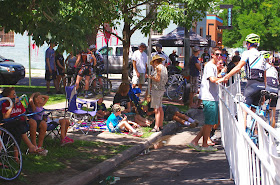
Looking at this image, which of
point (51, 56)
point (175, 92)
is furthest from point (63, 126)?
point (175, 92)

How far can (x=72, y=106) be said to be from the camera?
9.88m

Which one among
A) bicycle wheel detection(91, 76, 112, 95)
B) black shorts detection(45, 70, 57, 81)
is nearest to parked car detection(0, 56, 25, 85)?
black shorts detection(45, 70, 57, 81)

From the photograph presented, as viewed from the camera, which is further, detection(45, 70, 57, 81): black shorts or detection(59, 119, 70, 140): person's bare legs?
detection(45, 70, 57, 81): black shorts

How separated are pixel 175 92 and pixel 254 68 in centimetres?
848

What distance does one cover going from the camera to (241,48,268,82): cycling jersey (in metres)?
8.80

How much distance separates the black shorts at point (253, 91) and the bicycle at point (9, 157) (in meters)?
4.53

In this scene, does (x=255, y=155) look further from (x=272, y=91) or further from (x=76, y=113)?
(x=272, y=91)

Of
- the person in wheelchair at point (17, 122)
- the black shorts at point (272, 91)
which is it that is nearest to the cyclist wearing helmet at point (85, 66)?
the black shorts at point (272, 91)

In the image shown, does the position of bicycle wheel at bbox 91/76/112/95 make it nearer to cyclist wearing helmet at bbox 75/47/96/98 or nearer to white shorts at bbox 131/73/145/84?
cyclist wearing helmet at bbox 75/47/96/98

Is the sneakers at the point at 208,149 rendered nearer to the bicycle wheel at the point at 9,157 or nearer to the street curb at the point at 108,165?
the street curb at the point at 108,165

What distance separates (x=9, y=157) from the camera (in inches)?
259

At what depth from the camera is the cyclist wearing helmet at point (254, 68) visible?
28.9ft

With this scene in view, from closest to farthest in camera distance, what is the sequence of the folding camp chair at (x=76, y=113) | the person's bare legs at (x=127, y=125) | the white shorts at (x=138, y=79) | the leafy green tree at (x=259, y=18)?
the folding camp chair at (x=76, y=113)
the person's bare legs at (x=127, y=125)
the white shorts at (x=138, y=79)
the leafy green tree at (x=259, y=18)

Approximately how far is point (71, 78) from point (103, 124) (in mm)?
6174
